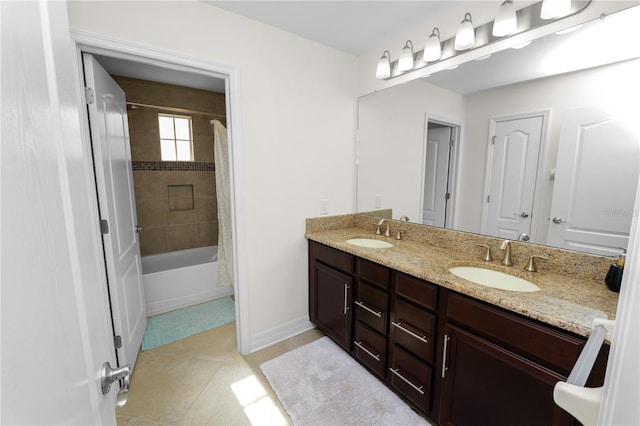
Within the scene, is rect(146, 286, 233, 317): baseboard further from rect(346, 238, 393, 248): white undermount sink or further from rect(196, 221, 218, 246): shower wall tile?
rect(346, 238, 393, 248): white undermount sink

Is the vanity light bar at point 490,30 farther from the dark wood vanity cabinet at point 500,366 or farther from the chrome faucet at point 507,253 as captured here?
the dark wood vanity cabinet at point 500,366

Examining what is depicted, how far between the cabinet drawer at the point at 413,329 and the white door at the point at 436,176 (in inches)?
29.6

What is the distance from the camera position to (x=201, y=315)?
2650mm

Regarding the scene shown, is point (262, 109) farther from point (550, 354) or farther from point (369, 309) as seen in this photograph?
point (550, 354)

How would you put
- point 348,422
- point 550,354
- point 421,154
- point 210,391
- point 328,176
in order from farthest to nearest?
point 328,176
point 421,154
point 210,391
point 348,422
point 550,354

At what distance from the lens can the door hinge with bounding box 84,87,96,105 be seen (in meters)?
1.52

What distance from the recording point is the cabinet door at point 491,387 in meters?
1.03

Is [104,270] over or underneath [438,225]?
underneath

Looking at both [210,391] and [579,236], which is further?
[210,391]

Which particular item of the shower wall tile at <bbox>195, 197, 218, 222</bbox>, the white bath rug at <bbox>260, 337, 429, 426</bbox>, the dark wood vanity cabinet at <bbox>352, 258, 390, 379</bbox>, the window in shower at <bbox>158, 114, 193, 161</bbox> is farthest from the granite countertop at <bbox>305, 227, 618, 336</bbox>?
the window in shower at <bbox>158, 114, 193, 161</bbox>

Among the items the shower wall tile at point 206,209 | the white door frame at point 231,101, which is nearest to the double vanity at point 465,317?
the white door frame at point 231,101

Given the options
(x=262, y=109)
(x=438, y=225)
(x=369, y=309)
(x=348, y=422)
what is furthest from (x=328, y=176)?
(x=348, y=422)

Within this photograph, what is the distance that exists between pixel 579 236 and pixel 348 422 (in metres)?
1.57

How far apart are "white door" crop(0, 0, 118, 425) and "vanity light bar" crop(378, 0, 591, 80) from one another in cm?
190
